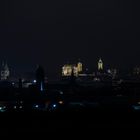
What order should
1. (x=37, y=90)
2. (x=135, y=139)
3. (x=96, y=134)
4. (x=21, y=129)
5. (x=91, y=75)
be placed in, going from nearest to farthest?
(x=135, y=139) → (x=96, y=134) → (x=21, y=129) → (x=37, y=90) → (x=91, y=75)

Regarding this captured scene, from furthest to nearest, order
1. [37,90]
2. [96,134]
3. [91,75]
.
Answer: [91,75] → [37,90] → [96,134]

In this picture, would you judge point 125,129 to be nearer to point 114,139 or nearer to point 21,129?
point 114,139

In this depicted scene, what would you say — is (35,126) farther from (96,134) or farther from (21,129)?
(96,134)

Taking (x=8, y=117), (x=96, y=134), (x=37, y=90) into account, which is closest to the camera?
(x=96, y=134)

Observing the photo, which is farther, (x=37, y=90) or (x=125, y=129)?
(x=37, y=90)

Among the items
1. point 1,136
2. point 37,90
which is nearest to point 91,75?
point 37,90

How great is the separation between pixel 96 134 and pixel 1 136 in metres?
5.23

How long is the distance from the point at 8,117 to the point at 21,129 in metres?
6.55

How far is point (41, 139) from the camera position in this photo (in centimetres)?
2733

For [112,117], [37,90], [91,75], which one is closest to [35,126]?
[112,117]

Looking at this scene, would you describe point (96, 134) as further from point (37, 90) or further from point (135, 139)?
point (37, 90)

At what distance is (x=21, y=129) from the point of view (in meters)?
31.2

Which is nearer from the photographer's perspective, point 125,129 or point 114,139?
point 114,139

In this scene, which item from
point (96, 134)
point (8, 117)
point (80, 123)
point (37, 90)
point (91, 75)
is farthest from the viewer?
point (91, 75)
